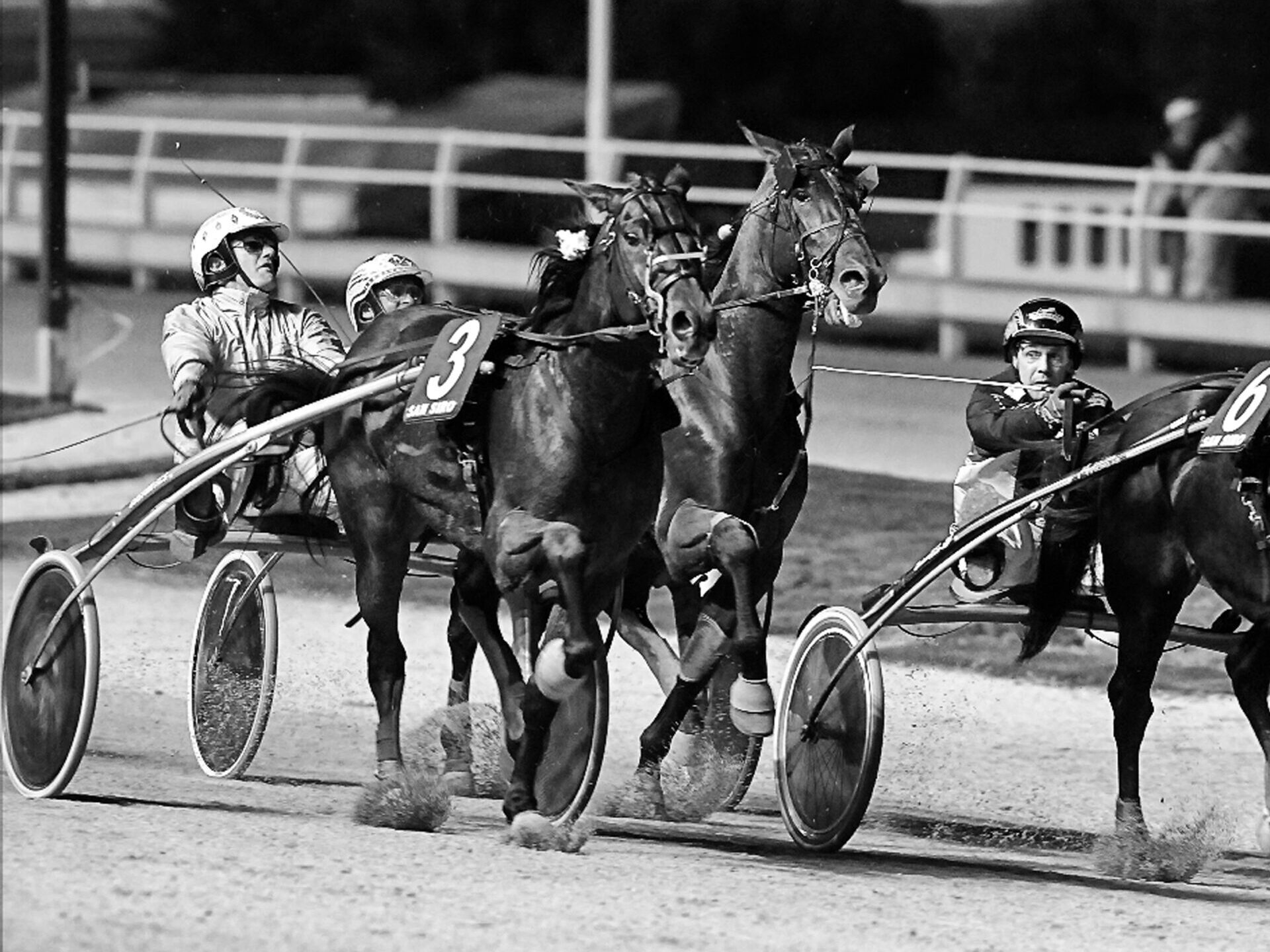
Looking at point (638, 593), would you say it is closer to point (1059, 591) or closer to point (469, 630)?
point (469, 630)

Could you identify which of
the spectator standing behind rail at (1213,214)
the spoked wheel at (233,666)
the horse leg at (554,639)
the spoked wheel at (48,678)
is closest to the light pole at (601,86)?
the spectator standing behind rail at (1213,214)

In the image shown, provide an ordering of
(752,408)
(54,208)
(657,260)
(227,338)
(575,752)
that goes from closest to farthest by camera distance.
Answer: (657,260)
(575,752)
(752,408)
(227,338)
(54,208)

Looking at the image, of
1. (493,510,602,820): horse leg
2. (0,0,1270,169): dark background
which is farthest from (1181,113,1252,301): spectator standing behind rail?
(493,510,602,820): horse leg

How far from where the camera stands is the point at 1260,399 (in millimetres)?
6844

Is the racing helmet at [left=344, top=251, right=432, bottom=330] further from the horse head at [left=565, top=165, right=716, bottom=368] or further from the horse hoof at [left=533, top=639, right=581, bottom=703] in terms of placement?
the horse hoof at [left=533, top=639, right=581, bottom=703]

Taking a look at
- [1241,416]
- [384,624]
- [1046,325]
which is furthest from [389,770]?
[1241,416]

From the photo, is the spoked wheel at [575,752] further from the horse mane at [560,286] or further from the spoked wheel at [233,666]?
the spoked wheel at [233,666]

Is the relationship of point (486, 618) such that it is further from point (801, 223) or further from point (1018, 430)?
point (1018, 430)

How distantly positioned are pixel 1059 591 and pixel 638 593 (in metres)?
1.17

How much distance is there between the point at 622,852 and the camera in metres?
6.95

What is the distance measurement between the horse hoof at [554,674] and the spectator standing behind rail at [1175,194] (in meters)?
10.7

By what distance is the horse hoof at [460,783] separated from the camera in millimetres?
7996

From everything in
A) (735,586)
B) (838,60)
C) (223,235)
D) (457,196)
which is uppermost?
(838,60)

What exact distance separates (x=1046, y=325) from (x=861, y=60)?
16824 mm
